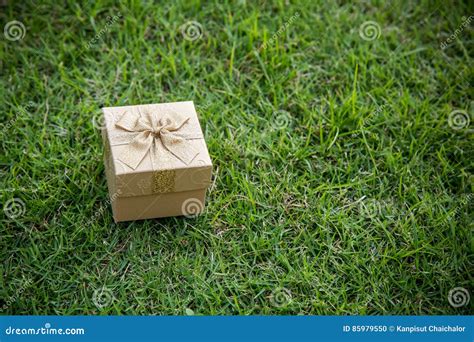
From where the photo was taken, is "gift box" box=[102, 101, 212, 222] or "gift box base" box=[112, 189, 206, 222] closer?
"gift box" box=[102, 101, 212, 222]

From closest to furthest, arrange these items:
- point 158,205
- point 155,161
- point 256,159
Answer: point 155,161
point 158,205
point 256,159

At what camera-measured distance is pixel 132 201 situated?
2.03 metres

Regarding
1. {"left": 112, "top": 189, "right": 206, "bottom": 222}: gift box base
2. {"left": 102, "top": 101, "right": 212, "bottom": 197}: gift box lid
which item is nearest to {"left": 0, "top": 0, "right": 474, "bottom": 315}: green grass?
{"left": 112, "top": 189, "right": 206, "bottom": 222}: gift box base

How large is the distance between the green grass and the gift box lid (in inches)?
8.8

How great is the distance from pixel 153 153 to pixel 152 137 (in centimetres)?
6

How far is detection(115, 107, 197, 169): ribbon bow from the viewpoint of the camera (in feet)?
6.40

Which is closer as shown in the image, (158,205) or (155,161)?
(155,161)

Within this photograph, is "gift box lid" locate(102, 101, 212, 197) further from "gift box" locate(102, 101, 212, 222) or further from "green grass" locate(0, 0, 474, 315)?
"green grass" locate(0, 0, 474, 315)

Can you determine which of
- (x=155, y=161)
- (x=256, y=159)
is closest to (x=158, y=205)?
(x=155, y=161)

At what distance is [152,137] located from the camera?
1995mm

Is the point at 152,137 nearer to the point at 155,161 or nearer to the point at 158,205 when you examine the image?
the point at 155,161

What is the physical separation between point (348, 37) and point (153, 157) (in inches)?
47.4

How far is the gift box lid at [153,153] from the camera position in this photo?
193cm

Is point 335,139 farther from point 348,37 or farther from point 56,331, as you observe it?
point 56,331
